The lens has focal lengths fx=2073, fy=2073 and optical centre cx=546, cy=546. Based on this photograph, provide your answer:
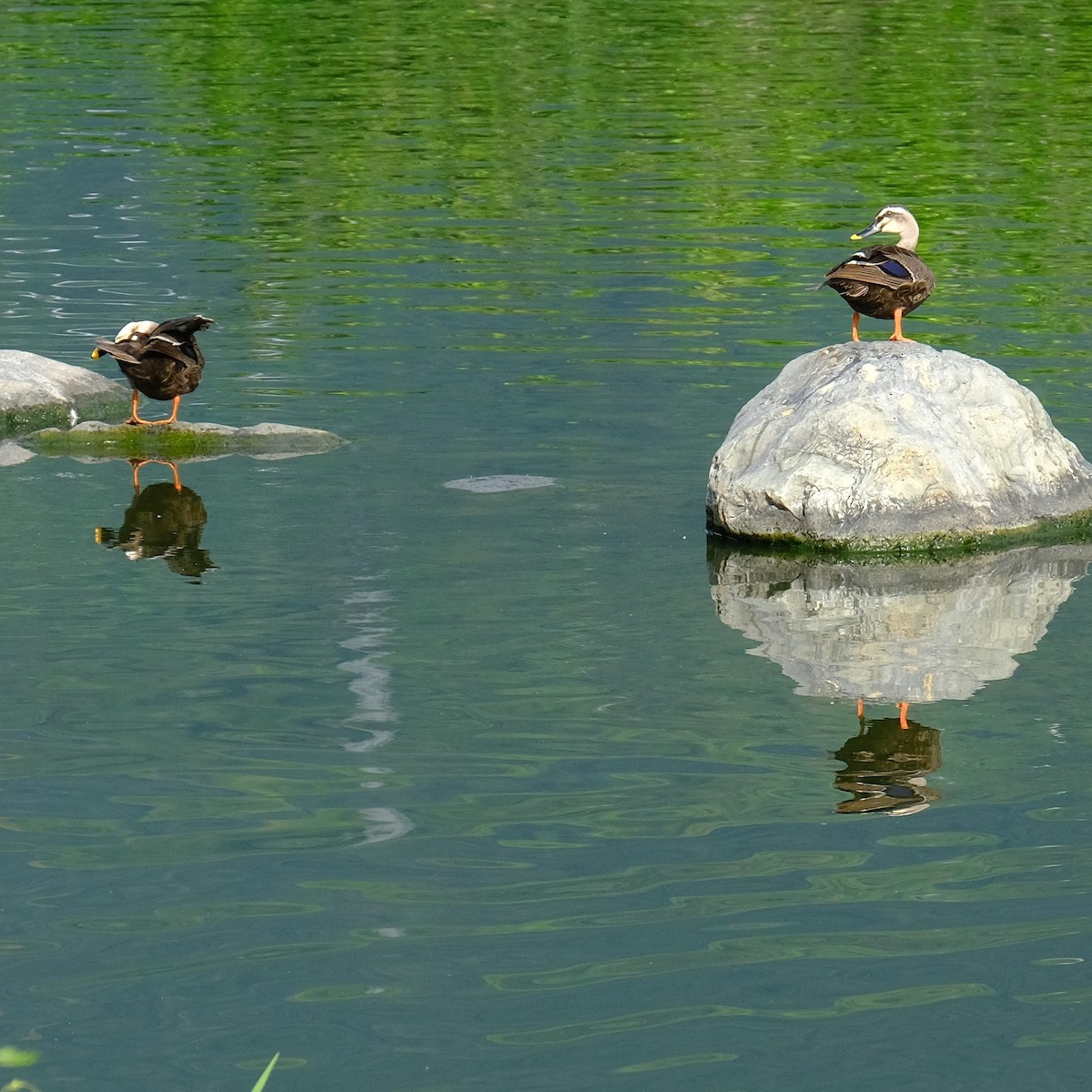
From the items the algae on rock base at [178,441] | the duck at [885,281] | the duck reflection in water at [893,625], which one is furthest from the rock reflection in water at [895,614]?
the algae on rock base at [178,441]

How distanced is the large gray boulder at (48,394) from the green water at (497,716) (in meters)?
0.74

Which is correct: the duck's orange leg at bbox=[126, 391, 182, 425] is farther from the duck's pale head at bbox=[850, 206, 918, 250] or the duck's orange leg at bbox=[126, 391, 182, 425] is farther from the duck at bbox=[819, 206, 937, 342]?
the duck's pale head at bbox=[850, 206, 918, 250]

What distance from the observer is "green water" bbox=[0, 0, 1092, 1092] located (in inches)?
255

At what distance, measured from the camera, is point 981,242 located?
2077cm

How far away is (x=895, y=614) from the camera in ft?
34.4

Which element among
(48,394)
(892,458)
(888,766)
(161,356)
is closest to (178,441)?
(161,356)

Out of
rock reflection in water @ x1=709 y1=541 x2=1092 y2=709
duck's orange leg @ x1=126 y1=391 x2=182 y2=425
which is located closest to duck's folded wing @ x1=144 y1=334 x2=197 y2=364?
duck's orange leg @ x1=126 y1=391 x2=182 y2=425

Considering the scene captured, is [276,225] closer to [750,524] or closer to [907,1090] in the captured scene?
[750,524]

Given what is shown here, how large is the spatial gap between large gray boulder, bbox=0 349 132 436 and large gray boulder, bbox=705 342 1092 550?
5.45m

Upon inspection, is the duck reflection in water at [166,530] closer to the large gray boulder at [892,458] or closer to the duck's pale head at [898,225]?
the large gray boulder at [892,458]

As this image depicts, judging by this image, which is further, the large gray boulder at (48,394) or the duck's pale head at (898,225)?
the large gray boulder at (48,394)

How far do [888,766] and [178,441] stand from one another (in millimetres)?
6974

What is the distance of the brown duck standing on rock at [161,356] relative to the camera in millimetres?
14008

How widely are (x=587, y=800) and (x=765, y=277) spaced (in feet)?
38.5
